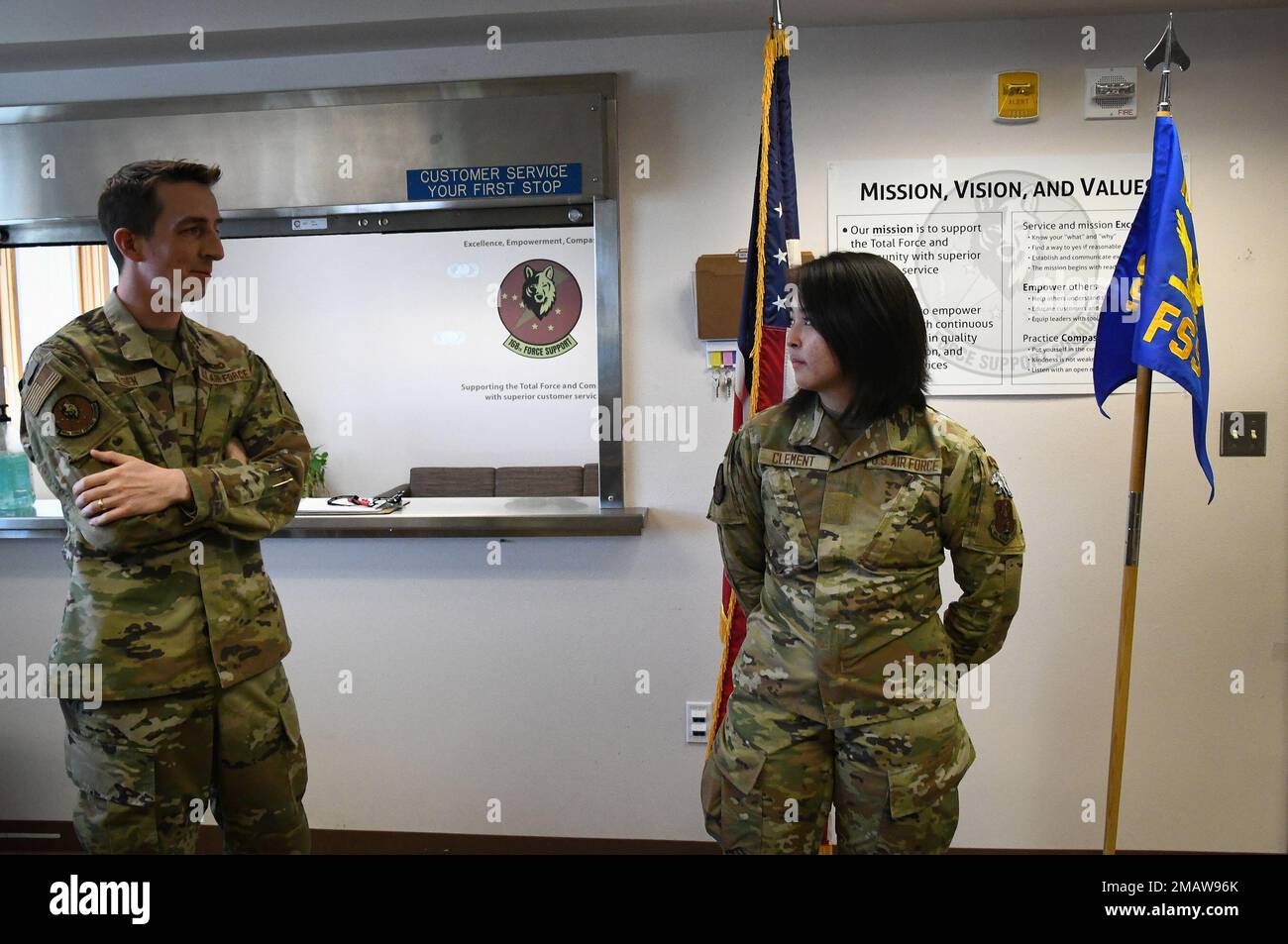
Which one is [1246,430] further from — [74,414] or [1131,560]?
[74,414]

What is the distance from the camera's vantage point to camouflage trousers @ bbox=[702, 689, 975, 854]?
1381 millimetres

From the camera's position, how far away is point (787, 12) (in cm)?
232

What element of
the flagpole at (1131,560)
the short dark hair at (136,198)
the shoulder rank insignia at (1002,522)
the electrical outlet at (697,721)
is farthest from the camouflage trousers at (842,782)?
the short dark hair at (136,198)

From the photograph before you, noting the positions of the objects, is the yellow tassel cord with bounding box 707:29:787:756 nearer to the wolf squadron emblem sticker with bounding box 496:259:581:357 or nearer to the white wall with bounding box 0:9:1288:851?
the white wall with bounding box 0:9:1288:851

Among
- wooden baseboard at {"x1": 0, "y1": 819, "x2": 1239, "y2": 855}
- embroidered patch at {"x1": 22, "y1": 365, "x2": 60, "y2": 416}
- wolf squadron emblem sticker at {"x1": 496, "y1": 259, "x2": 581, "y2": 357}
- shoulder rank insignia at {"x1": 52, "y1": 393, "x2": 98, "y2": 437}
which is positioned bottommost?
wooden baseboard at {"x1": 0, "y1": 819, "x2": 1239, "y2": 855}

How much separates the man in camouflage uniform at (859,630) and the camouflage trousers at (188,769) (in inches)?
32.6

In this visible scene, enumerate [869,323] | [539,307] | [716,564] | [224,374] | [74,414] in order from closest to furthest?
1. [869,323]
2. [74,414]
3. [224,374]
4. [716,564]
5. [539,307]

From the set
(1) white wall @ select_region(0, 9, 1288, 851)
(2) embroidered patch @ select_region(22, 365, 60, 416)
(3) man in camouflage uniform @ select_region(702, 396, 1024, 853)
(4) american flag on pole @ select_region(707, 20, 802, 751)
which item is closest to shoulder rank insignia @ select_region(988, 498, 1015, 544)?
(3) man in camouflage uniform @ select_region(702, 396, 1024, 853)

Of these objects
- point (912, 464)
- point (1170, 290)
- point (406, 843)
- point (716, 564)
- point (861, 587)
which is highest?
point (1170, 290)

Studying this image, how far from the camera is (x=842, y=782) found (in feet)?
4.72

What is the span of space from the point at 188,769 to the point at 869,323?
1.42 meters

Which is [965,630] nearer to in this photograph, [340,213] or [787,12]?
[787,12]

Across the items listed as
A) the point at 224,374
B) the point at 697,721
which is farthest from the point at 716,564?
the point at 224,374
